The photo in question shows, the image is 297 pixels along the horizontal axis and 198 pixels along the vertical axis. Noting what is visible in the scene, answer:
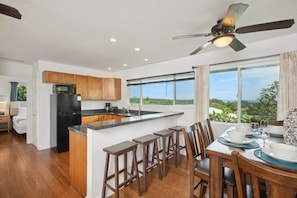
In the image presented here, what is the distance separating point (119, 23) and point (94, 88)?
3.15 m

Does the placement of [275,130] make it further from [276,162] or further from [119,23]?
[119,23]

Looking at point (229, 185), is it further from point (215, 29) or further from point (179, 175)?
point (215, 29)

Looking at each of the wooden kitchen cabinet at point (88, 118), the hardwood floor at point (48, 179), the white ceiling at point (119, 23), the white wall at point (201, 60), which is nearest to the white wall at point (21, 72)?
the hardwood floor at point (48, 179)

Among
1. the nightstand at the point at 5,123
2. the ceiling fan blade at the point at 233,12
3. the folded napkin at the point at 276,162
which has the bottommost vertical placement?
the nightstand at the point at 5,123

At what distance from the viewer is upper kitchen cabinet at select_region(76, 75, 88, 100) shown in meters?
4.29

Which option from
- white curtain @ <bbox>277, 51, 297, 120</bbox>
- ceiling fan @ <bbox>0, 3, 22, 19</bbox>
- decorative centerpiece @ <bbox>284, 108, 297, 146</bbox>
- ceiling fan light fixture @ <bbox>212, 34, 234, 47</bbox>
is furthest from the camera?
white curtain @ <bbox>277, 51, 297, 120</bbox>

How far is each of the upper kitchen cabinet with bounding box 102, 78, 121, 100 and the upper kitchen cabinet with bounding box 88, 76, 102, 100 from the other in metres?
0.13

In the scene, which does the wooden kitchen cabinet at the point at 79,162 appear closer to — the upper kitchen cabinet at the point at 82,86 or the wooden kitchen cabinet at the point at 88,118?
the wooden kitchen cabinet at the point at 88,118

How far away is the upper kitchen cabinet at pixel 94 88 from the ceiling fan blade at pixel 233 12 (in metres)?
4.08

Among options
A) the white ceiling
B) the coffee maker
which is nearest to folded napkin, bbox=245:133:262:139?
the white ceiling

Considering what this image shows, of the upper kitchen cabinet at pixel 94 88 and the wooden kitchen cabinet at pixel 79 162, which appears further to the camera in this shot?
the upper kitchen cabinet at pixel 94 88

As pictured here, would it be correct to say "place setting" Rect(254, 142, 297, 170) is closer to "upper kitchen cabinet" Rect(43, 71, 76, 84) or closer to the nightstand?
"upper kitchen cabinet" Rect(43, 71, 76, 84)

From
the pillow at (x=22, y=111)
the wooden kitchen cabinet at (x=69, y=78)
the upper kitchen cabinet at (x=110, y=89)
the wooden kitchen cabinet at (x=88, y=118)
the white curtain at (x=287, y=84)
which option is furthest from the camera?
the pillow at (x=22, y=111)

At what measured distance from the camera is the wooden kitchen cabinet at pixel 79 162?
1.95 m
